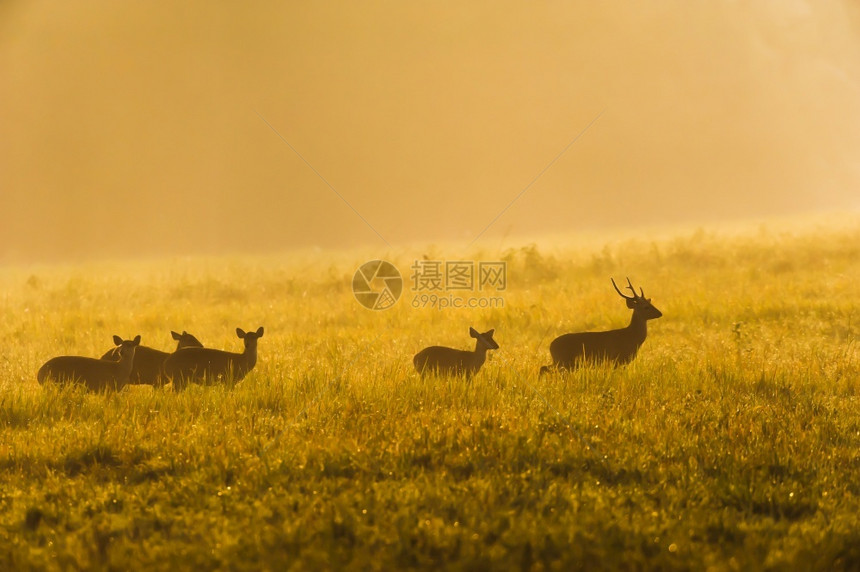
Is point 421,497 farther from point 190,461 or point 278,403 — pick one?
point 278,403

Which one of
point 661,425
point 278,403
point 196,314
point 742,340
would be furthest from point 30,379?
point 742,340

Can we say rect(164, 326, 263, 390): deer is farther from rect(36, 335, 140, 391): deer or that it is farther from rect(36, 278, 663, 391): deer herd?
rect(36, 335, 140, 391): deer

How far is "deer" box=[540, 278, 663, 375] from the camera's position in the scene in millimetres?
9680

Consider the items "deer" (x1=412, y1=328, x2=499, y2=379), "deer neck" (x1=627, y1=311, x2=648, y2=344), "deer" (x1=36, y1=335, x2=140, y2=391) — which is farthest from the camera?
"deer neck" (x1=627, y1=311, x2=648, y2=344)

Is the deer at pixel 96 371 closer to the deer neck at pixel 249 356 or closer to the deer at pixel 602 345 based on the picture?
the deer neck at pixel 249 356

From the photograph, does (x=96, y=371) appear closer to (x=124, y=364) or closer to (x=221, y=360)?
(x=124, y=364)

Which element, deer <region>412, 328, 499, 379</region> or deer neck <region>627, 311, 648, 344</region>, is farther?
deer neck <region>627, 311, 648, 344</region>

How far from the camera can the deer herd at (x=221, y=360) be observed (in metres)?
8.95

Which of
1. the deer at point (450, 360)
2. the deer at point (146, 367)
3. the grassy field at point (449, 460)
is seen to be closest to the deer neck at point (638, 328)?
the grassy field at point (449, 460)

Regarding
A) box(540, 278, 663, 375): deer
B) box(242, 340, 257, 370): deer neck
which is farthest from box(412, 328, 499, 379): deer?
box(242, 340, 257, 370): deer neck

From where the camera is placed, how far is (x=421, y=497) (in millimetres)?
5938

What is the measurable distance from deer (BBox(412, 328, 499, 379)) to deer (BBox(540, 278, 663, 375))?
0.78 metres

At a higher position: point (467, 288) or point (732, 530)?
point (467, 288)

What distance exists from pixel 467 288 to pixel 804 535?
1080 centimetres
